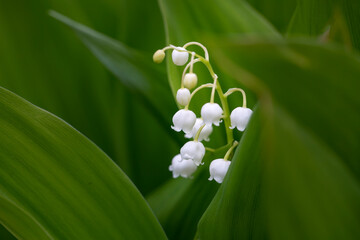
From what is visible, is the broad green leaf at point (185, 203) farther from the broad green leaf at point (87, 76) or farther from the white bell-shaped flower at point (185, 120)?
the broad green leaf at point (87, 76)

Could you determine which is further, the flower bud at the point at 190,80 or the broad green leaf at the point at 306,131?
the flower bud at the point at 190,80

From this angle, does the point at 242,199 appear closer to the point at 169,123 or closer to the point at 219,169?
the point at 219,169

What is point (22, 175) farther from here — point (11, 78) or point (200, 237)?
point (11, 78)

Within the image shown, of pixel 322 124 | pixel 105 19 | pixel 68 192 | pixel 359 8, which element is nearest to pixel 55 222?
pixel 68 192

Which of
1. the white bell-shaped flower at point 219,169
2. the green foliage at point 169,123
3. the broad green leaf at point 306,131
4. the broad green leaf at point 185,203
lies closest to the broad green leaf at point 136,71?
the green foliage at point 169,123

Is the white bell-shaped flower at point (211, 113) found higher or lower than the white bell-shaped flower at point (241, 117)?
higher

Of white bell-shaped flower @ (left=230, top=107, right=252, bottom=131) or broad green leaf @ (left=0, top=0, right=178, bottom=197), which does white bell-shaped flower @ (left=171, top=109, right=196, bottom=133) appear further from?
broad green leaf @ (left=0, top=0, right=178, bottom=197)

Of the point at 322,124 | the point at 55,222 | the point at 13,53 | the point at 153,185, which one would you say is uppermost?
the point at 13,53

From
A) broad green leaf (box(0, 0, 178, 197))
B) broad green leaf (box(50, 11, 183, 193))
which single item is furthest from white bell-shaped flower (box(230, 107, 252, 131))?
broad green leaf (box(0, 0, 178, 197))
